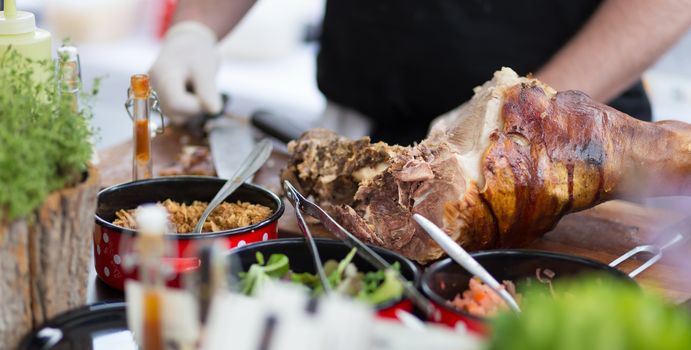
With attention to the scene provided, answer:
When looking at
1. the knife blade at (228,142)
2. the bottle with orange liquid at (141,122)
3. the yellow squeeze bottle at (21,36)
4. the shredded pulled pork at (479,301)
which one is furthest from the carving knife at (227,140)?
the shredded pulled pork at (479,301)

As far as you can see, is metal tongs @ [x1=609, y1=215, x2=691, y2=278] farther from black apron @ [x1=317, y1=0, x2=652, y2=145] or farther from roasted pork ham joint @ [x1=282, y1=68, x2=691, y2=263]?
black apron @ [x1=317, y1=0, x2=652, y2=145]

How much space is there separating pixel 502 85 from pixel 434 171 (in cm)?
17

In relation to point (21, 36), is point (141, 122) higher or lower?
lower

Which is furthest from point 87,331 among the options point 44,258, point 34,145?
point 34,145

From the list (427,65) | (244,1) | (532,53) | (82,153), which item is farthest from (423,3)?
(82,153)

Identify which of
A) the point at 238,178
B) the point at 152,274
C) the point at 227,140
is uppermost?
the point at 152,274

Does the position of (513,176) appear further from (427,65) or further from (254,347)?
(427,65)

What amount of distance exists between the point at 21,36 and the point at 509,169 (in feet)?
2.11

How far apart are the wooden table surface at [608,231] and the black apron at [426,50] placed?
1.61 feet

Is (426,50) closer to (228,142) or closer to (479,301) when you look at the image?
(228,142)

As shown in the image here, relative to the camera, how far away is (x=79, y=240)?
828mm

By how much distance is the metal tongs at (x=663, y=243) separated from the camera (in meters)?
1.24

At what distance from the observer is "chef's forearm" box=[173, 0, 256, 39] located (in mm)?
2076

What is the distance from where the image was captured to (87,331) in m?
0.87
